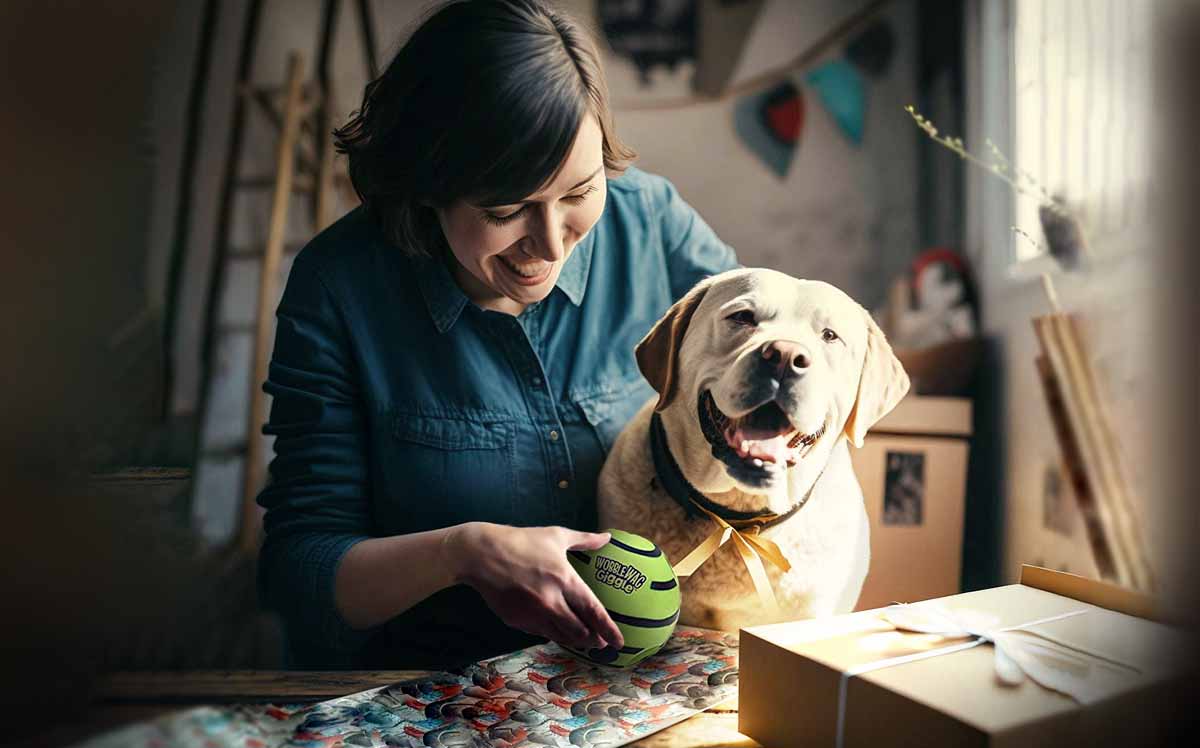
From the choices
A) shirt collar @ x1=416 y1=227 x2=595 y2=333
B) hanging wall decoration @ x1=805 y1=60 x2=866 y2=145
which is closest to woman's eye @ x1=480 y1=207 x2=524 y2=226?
shirt collar @ x1=416 y1=227 x2=595 y2=333

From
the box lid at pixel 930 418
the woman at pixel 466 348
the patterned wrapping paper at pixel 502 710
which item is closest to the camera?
the patterned wrapping paper at pixel 502 710

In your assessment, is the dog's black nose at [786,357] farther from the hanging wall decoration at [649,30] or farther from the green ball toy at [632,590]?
the hanging wall decoration at [649,30]

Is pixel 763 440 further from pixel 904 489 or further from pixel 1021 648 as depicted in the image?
pixel 904 489

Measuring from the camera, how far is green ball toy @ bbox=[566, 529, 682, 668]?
828 mm

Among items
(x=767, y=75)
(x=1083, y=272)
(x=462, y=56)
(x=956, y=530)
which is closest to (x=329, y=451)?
(x=462, y=56)

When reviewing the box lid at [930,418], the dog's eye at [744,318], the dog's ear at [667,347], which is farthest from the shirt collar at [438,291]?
the box lid at [930,418]

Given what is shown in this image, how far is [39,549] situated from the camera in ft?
2.79

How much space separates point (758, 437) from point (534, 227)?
34 centimetres

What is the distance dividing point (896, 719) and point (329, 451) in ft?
2.23

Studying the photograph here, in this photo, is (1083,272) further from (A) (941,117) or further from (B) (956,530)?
(B) (956,530)

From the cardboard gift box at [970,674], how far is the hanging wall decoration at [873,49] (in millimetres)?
712

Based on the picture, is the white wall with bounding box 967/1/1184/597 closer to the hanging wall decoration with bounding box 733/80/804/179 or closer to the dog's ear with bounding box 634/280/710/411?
the hanging wall decoration with bounding box 733/80/804/179

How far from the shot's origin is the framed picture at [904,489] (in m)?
1.14

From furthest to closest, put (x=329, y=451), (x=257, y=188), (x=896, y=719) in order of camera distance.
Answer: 1. (x=257, y=188)
2. (x=329, y=451)
3. (x=896, y=719)
